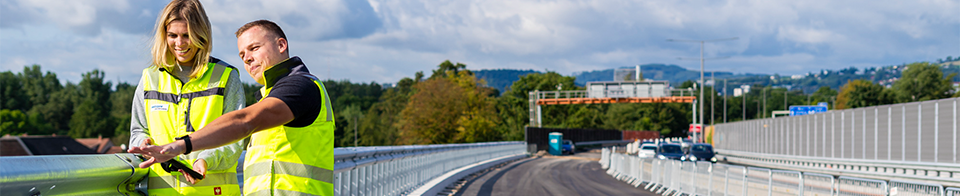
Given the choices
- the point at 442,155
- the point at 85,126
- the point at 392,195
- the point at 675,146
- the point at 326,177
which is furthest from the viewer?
the point at 85,126

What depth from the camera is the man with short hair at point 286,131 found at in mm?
2645

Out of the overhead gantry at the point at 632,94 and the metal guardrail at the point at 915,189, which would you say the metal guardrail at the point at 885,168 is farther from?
the overhead gantry at the point at 632,94

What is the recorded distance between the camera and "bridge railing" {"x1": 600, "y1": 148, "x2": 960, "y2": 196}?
9.66m

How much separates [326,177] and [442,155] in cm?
1533

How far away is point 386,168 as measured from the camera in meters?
10.2

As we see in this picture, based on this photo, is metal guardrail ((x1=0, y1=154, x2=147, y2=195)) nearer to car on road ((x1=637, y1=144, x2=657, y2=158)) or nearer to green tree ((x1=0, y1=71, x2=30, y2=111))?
car on road ((x1=637, y1=144, x2=657, y2=158))

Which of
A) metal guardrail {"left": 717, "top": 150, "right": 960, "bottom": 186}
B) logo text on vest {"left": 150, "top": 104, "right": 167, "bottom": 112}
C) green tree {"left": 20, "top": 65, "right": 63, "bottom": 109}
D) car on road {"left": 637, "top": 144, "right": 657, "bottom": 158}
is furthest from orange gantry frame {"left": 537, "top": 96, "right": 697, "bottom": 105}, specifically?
green tree {"left": 20, "top": 65, "right": 63, "bottom": 109}

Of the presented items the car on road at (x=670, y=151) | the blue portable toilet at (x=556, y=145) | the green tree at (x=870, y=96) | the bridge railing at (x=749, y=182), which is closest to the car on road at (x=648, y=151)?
the car on road at (x=670, y=151)

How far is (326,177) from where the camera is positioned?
2.95m

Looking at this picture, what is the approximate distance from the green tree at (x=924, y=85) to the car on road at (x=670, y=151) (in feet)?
274

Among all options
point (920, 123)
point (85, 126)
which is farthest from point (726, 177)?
point (85, 126)

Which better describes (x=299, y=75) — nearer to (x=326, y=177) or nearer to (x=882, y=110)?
(x=326, y=177)

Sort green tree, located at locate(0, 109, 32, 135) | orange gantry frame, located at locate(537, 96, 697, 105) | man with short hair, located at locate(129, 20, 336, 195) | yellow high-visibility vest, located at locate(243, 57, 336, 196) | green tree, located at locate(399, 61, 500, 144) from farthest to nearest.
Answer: green tree, located at locate(0, 109, 32, 135) < green tree, located at locate(399, 61, 500, 144) < orange gantry frame, located at locate(537, 96, 697, 105) < yellow high-visibility vest, located at locate(243, 57, 336, 196) < man with short hair, located at locate(129, 20, 336, 195)

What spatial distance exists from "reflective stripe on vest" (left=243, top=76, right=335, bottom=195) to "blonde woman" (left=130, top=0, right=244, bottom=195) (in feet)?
1.00
